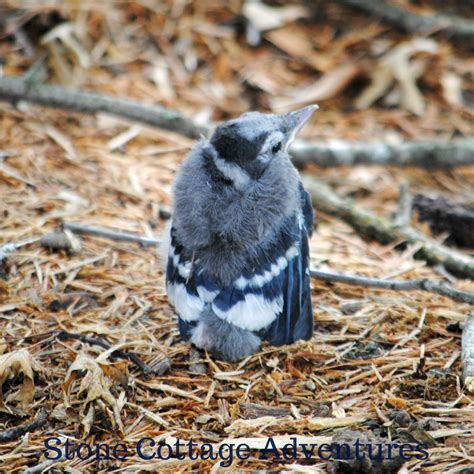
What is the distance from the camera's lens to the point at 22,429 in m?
2.47

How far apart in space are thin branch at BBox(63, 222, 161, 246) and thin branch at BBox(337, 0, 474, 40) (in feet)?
10.8

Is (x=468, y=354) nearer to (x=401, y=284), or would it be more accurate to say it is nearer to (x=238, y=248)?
(x=401, y=284)

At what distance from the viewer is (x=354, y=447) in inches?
91.8

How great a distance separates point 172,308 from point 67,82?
2.41 meters

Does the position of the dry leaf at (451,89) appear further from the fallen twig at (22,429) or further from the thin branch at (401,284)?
the fallen twig at (22,429)

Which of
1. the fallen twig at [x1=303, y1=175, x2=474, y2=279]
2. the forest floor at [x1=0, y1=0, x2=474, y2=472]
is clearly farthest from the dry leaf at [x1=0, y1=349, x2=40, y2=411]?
the fallen twig at [x1=303, y1=175, x2=474, y2=279]

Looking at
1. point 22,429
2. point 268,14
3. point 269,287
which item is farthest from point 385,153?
point 22,429

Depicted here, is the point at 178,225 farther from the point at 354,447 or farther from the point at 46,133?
the point at 46,133

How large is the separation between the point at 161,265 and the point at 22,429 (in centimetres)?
135

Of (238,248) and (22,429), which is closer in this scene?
(22,429)

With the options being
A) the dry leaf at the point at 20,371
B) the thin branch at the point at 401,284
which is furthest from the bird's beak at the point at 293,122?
the dry leaf at the point at 20,371

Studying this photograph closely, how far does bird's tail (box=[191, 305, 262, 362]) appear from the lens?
294 cm

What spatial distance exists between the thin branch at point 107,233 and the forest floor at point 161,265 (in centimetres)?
6

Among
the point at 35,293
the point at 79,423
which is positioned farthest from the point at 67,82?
the point at 79,423
